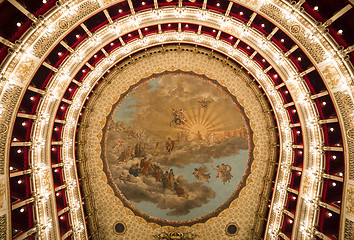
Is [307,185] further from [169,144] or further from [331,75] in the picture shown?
[169,144]

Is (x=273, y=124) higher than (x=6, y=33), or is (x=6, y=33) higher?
(x=6, y=33)

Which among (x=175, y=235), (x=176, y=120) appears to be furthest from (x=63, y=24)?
(x=175, y=235)

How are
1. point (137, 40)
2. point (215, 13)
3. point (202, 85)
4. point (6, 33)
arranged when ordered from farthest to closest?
point (202, 85) < point (137, 40) < point (215, 13) < point (6, 33)

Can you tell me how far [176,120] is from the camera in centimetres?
1898

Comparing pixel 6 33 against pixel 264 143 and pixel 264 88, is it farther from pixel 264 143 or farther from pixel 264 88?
pixel 264 143

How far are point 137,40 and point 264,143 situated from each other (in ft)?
48.4

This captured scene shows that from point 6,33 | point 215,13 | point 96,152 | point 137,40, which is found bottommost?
point 96,152

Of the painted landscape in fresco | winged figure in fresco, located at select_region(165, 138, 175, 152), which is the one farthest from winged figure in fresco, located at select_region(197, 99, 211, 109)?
winged figure in fresco, located at select_region(165, 138, 175, 152)

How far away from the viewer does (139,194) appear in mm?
19203

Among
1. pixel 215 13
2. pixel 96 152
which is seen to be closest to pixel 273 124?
pixel 215 13

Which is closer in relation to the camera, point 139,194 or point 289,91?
point 289,91

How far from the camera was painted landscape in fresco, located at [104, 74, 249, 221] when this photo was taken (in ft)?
60.7

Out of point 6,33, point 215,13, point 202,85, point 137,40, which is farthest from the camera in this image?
point 202,85

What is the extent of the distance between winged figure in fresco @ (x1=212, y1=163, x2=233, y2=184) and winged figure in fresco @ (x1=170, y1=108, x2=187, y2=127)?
585 centimetres
